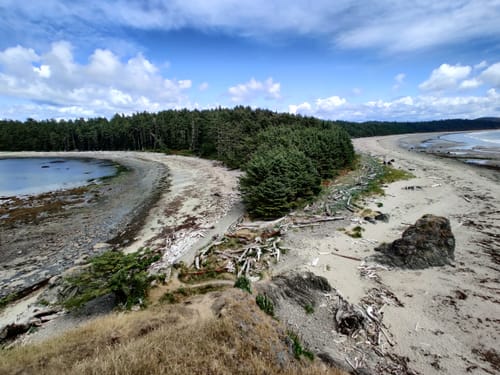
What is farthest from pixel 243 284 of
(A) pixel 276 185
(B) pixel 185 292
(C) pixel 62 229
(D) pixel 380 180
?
(D) pixel 380 180

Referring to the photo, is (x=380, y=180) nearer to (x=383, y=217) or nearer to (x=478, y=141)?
(x=383, y=217)

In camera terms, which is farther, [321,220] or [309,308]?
[321,220]

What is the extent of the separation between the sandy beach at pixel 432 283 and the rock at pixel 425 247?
45cm

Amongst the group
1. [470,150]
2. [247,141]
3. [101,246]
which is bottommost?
[101,246]

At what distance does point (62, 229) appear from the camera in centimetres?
2075

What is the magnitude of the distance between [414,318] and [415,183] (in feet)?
78.7

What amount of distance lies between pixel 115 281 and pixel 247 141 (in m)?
35.5

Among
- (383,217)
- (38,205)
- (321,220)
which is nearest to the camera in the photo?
(383,217)

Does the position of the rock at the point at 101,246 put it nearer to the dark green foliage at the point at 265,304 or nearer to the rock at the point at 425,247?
A: the dark green foliage at the point at 265,304

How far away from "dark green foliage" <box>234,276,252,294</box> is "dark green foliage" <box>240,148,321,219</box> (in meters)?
9.33

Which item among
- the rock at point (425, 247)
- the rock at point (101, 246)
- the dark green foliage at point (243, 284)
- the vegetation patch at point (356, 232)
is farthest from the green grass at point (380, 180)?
the rock at point (101, 246)

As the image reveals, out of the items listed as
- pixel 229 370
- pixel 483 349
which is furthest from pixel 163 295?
pixel 483 349

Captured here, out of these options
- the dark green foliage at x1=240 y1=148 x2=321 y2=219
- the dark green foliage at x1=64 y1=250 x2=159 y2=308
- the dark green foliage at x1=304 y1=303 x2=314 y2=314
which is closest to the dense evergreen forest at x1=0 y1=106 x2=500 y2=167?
the dark green foliage at x1=240 y1=148 x2=321 y2=219

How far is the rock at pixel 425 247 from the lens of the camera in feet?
39.0
